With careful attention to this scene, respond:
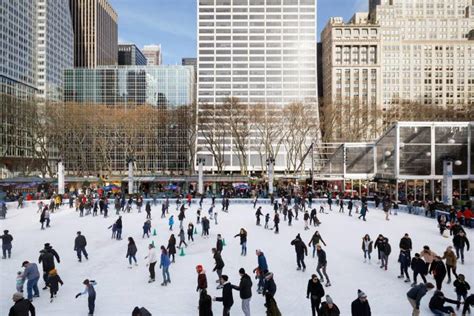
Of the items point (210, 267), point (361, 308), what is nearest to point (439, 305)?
point (361, 308)

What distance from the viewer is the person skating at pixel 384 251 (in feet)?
42.2

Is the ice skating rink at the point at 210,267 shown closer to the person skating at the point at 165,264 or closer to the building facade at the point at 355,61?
the person skating at the point at 165,264

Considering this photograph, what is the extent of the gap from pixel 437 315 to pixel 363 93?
110 metres

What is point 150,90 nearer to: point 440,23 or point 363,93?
point 363,93

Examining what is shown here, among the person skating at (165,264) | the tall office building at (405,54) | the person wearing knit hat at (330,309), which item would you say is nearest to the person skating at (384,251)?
the person wearing knit hat at (330,309)

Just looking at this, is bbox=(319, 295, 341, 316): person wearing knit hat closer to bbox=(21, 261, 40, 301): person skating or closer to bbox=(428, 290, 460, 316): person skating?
bbox=(428, 290, 460, 316): person skating

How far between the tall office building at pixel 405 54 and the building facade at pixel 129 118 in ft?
153

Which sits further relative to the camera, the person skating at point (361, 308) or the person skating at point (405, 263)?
the person skating at point (405, 263)

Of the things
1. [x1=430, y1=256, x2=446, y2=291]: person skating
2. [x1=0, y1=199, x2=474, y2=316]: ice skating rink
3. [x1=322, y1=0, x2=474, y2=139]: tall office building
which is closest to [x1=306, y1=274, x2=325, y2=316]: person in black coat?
[x1=0, y1=199, x2=474, y2=316]: ice skating rink

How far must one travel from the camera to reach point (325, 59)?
4737 inches

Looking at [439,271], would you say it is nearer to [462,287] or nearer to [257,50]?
[462,287]

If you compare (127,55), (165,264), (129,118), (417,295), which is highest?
(127,55)

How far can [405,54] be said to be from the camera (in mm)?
121688

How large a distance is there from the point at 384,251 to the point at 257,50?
91707 millimetres
